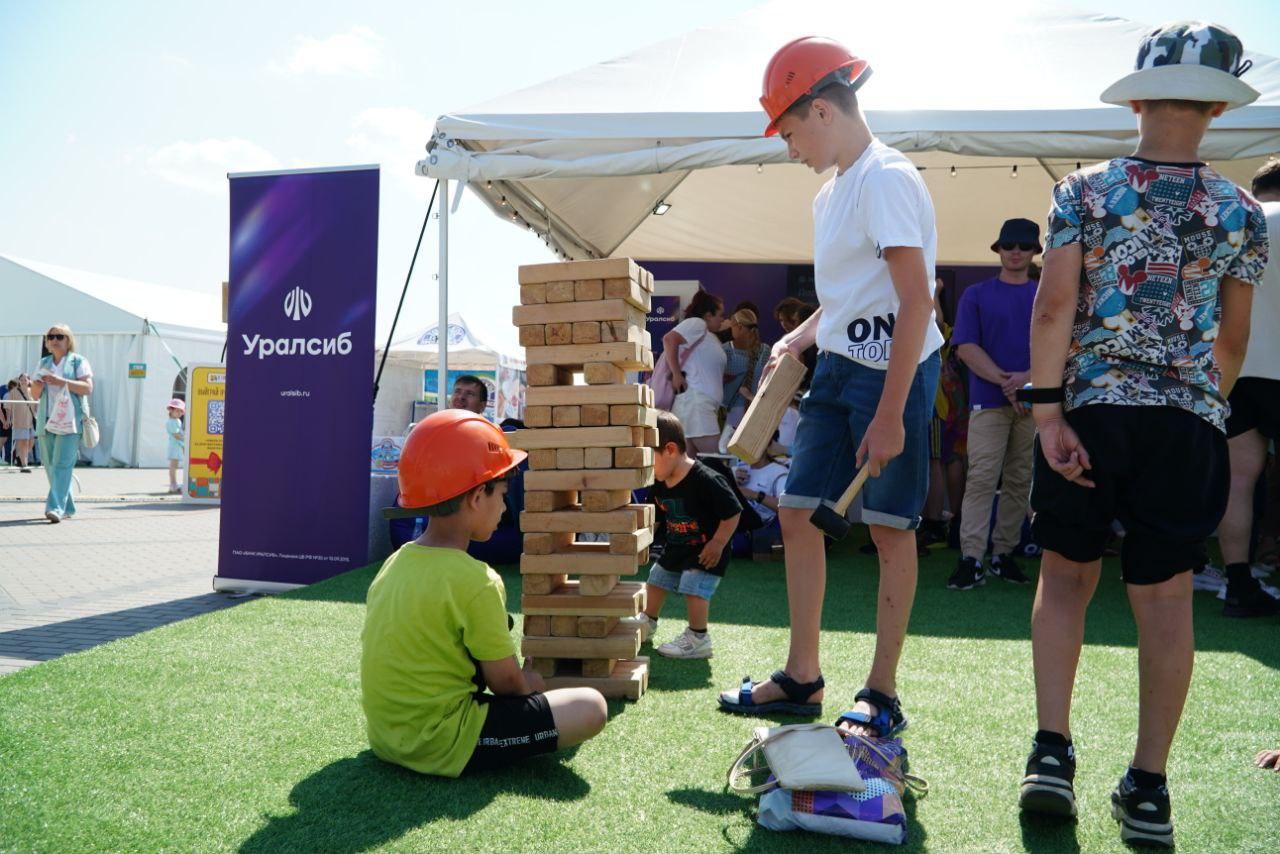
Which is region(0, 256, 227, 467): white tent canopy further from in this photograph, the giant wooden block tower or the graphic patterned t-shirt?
the graphic patterned t-shirt

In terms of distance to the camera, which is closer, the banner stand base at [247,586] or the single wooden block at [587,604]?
the single wooden block at [587,604]

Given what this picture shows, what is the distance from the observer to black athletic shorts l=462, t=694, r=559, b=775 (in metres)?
Answer: 2.57

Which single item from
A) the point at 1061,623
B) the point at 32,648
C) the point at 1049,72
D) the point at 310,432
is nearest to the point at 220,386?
the point at 310,432

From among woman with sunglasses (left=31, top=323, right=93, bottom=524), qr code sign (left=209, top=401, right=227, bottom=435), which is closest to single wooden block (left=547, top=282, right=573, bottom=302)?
woman with sunglasses (left=31, top=323, right=93, bottom=524)

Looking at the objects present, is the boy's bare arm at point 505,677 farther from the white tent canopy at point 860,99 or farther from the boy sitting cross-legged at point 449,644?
the white tent canopy at point 860,99

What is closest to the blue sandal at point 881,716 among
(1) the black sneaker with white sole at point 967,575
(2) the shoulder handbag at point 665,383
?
(1) the black sneaker with white sole at point 967,575

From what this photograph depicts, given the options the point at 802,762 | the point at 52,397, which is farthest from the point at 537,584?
the point at 52,397

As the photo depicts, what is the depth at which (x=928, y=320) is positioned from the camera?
105 inches

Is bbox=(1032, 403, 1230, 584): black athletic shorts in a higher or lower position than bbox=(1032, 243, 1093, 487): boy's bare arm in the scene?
lower

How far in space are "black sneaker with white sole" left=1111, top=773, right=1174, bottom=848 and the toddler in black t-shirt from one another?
7.28 ft

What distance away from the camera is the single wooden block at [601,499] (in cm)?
357

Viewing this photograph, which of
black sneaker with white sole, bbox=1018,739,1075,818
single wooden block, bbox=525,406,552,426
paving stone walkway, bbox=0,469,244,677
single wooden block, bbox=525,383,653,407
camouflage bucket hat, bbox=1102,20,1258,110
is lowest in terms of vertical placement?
paving stone walkway, bbox=0,469,244,677

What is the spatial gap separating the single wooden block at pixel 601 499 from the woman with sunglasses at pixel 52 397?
7.90 metres

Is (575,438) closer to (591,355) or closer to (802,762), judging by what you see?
(591,355)
